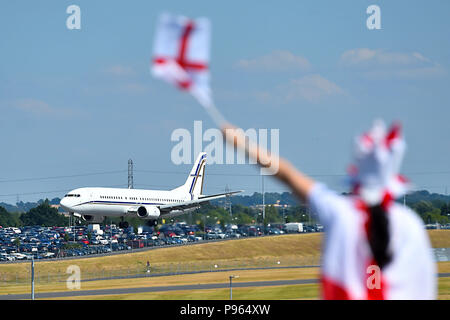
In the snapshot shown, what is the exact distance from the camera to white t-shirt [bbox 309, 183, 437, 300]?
10.1ft

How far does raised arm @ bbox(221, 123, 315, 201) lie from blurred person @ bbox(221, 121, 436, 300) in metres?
0.18

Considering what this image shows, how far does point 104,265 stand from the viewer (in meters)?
105

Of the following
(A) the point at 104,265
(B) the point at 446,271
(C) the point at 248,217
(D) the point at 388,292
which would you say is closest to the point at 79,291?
(A) the point at 104,265

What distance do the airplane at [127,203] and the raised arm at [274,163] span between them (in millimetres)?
80189

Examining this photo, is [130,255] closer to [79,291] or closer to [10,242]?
[79,291]

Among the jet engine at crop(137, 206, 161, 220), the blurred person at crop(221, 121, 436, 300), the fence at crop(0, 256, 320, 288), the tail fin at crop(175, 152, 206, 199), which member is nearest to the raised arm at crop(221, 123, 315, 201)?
the blurred person at crop(221, 121, 436, 300)

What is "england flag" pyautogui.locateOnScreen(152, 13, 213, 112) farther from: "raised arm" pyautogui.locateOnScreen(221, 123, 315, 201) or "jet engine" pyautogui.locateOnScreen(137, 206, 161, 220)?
"jet engine" pyautogui.locateOnScreen(137, 206, 161, 220)

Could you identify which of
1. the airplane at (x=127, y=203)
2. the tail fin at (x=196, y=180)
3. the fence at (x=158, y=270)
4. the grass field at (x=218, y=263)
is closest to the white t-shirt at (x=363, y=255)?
the grass field at (x=218, y=263)

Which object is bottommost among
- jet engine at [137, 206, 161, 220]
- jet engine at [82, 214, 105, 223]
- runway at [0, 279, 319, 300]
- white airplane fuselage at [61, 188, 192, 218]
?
runway at [0, 279, 319, 300]

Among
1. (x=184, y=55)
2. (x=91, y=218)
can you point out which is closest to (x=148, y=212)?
(x=91, y=218)

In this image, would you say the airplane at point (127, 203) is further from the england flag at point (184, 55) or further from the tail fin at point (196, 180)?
the england flag at point (184, 55)

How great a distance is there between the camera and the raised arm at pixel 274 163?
3430 mm

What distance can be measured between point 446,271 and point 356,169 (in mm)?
94486

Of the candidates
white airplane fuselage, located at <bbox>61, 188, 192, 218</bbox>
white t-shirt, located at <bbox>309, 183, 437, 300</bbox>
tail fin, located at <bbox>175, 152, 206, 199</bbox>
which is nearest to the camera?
white t-shirt, located at <bbox>309, 183, 437, 300</bbox>
